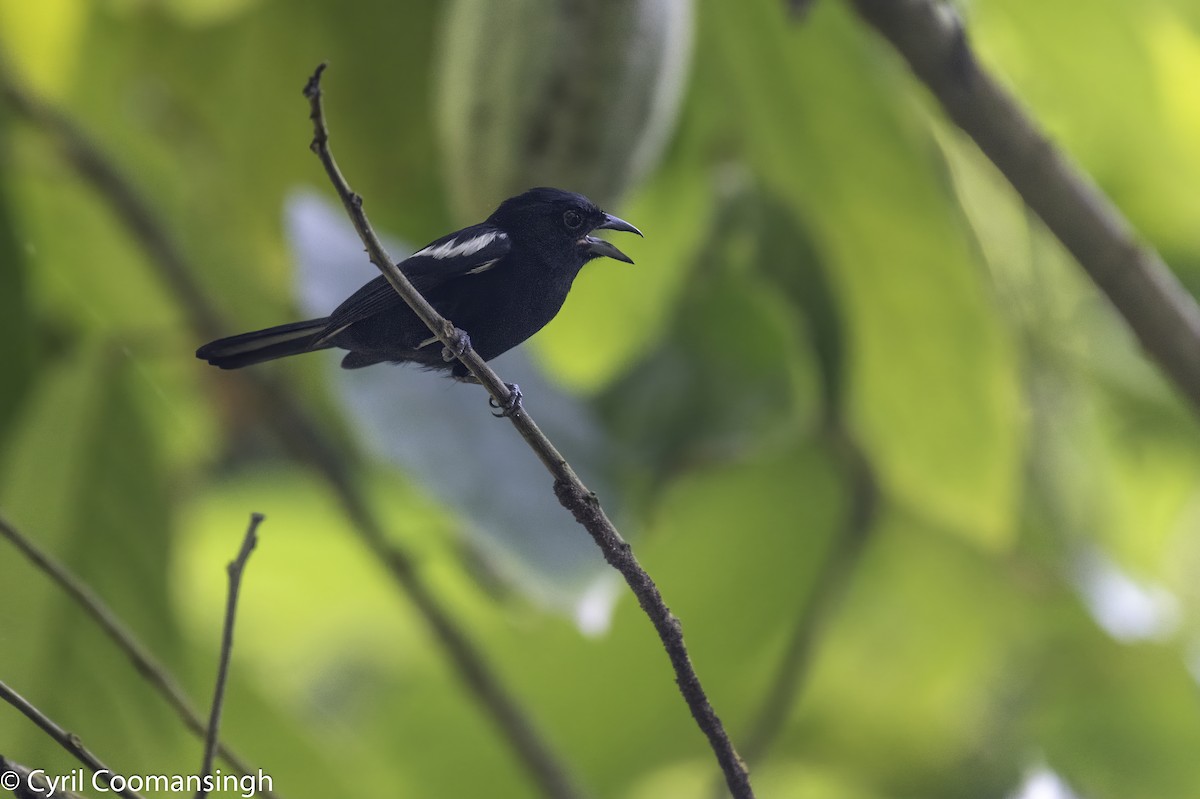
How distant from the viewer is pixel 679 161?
223 centimetres

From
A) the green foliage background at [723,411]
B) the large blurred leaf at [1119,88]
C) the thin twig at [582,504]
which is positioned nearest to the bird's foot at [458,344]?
the thin twig at [582,504]

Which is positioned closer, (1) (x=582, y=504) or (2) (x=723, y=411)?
(1) (x=582, y=504)

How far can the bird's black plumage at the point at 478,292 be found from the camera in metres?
0.88

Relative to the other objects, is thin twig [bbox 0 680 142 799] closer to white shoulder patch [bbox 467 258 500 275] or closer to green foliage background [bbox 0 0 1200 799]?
white shoulder patch [bbox 467 258 500 275]

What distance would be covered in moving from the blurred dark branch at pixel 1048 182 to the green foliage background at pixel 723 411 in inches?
13.2

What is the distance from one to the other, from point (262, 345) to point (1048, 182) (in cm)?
101

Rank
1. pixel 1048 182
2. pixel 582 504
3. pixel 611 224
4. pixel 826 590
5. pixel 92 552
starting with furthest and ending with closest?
pixel 826 590, pixel 92 552, pixel 1048 182, pixel 611 224, pixel 582 504

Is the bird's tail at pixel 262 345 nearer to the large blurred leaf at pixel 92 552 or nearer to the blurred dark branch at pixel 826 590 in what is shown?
the large blurred leaf at pixel 92 552

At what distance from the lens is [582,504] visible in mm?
755

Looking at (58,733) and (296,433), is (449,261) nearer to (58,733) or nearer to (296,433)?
(58,733)

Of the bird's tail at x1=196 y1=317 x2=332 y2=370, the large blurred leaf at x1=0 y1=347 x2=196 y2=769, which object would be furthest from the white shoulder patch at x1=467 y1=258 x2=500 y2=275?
the large blurred leaf at x1=0 y1=347 x2=196 y2=769

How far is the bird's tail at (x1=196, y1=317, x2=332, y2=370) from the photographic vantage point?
31.6 inches

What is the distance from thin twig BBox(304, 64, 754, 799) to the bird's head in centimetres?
16

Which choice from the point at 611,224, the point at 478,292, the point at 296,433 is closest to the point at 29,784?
the point at 478,292
